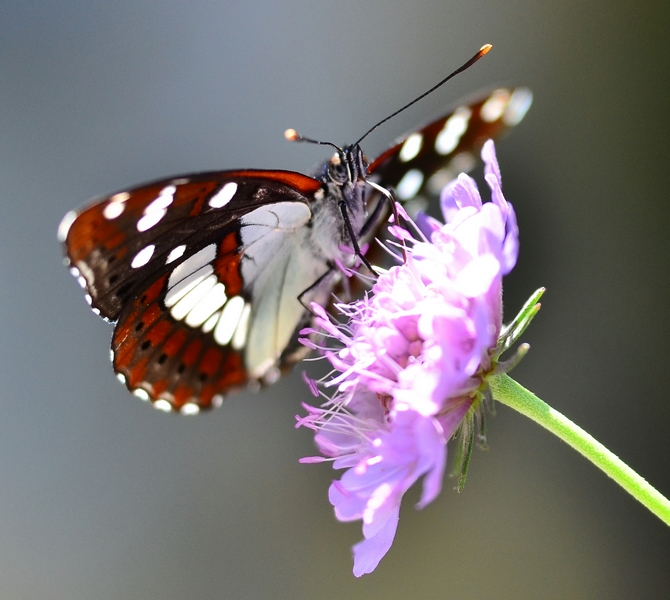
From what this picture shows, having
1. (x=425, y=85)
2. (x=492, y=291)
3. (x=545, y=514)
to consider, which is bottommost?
(x=545, y=514)

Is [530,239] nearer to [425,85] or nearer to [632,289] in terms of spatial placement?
[632,289]

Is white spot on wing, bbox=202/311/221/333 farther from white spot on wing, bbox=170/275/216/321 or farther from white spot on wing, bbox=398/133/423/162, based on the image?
white spot on wing, bbox=398/133/423/162

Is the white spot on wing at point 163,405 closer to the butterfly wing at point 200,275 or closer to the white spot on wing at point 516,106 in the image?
the butterfly wing at point 200,275

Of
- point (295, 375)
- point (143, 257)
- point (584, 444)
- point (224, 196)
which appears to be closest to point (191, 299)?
point (143, 257)

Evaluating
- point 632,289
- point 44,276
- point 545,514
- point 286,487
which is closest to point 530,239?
point 632,289

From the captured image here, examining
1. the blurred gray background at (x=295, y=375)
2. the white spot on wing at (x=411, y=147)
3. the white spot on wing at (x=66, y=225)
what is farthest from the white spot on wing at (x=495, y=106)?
the blurred gray background at (x=295, y=375)

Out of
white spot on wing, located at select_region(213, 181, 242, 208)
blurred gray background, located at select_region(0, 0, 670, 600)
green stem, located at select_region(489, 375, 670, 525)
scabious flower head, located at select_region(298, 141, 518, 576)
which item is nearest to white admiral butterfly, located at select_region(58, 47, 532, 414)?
white spot on wing, located at select_region(213, 181, 242, 208)
